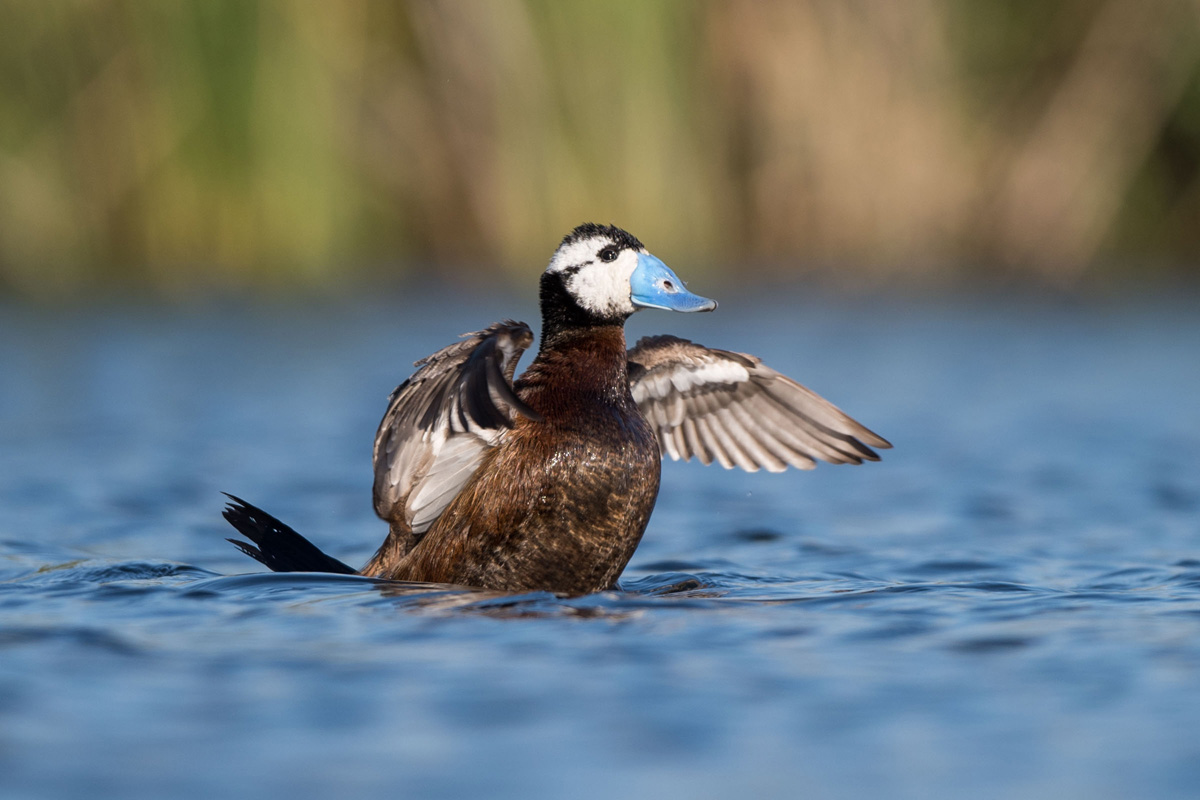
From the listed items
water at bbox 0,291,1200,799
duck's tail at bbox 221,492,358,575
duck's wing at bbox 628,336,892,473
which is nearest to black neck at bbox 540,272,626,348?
duck's wing at bbox 628,336,892,473

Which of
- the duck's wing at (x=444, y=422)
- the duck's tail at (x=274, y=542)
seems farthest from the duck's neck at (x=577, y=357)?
the duck's tail at (x=274, y=542)

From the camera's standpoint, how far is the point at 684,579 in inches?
219

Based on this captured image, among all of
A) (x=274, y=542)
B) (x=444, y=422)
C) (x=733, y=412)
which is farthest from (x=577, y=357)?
(x=733, y=412)

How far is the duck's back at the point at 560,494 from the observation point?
5.02 metres

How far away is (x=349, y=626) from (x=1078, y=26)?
1176cm

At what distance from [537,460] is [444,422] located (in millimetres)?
343

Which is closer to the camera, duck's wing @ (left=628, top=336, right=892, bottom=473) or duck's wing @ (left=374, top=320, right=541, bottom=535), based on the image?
duck's wing @ (left=374, top=320, right=541, bottom=535)

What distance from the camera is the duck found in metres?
4.98

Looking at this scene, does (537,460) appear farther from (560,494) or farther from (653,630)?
(653,630)

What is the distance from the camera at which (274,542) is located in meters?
5.24

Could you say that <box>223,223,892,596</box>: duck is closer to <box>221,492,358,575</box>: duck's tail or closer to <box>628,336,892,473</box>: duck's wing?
<box>221,492,358,575</box>: duck's tail

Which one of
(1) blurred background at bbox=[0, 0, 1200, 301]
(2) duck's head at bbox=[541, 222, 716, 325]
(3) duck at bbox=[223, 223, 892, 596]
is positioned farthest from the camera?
(1) blurred background at bbox=[0, 0, 1200, 301]

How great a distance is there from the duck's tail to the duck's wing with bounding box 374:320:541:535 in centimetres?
29

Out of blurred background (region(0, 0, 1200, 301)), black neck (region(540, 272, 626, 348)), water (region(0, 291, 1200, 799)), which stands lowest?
water (region(0, 291, 1200, 799))
